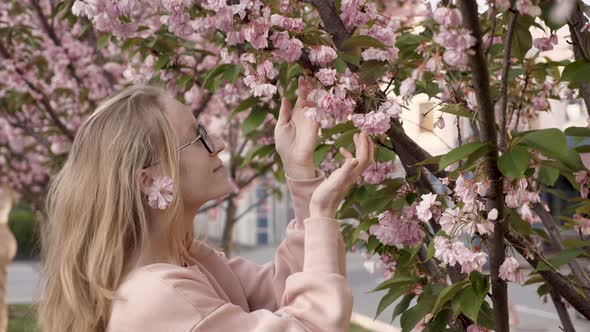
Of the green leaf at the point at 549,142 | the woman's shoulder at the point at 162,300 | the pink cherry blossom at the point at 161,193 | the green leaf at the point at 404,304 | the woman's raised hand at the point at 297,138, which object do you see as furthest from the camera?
the green leaf at the point at 404,304

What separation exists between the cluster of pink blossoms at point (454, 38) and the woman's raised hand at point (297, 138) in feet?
1.92

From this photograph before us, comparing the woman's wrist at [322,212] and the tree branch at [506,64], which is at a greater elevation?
the tree branch at [506,64]

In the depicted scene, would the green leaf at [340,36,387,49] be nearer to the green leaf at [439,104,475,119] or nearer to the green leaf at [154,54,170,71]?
the green leaf at [439,104,475,119]

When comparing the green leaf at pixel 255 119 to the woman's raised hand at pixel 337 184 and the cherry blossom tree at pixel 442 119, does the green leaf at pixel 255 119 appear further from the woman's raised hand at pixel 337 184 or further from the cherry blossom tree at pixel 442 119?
the woman's raised hand at pixel 337 184

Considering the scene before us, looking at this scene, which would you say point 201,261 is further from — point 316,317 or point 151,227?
point 316,317

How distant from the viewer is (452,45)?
4.11 feet

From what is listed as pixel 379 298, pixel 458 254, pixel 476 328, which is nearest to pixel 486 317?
pixel 476 328

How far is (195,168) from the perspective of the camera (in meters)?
1.82

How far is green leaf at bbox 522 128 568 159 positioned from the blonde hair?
0.75 metres

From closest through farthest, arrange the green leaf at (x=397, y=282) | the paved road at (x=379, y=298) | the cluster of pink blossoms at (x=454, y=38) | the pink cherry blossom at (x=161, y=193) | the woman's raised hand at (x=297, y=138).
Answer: the cluster of pink blossoms at (x=454, y=38)
the pink cherry blossom at (x=161, y=193)
the woman's raised hand at (x=297, y=138)
the green leaf at (x=397, y=282)
the paved road at (x=379, y=298)

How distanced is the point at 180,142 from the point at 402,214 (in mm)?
552

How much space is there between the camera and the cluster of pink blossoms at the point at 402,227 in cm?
197

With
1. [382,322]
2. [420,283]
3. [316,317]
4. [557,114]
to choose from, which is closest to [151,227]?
[316,317]

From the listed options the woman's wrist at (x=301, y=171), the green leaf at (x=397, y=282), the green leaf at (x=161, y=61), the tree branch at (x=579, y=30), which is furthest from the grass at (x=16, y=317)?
the tree branch at (x=579, y=30)
